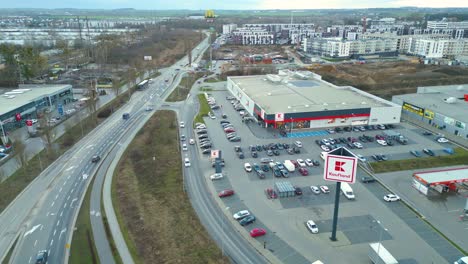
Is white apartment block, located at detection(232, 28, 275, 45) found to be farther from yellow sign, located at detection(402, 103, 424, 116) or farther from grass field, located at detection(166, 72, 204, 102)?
yellow sign, located at detection(402, 103, 424, 116)

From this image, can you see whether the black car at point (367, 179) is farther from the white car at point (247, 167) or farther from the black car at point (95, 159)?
the black car at point (95, 159)

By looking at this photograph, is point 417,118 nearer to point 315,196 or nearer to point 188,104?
point 315,196

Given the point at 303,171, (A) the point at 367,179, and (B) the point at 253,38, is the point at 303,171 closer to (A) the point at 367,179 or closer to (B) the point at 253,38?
(A) the point at 367,179

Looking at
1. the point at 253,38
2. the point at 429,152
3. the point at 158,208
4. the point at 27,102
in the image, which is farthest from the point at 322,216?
the point at 253,38

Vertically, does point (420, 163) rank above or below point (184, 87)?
below

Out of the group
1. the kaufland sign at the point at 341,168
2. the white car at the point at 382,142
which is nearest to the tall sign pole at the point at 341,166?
the kaufland sign at the point at 341,168
